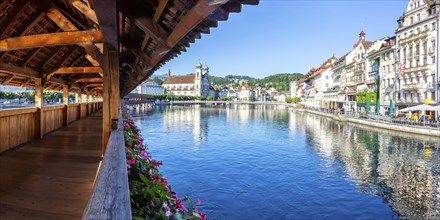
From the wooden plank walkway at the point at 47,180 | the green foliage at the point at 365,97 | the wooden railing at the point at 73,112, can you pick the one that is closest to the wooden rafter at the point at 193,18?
the wooden plank walkway at the point at 47,180

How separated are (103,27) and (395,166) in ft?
64.7

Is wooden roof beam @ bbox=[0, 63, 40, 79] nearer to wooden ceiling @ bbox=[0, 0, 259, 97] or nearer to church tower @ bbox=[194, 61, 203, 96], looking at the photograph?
wooden ceiling @ bbox=[0, 0, 259, 97]

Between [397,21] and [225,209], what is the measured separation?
4307 cm

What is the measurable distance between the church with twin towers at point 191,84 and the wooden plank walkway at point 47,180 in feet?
465

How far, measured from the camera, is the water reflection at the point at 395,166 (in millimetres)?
12613

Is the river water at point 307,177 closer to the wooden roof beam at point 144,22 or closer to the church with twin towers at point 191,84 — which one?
the wooden roof beam at point 144,22

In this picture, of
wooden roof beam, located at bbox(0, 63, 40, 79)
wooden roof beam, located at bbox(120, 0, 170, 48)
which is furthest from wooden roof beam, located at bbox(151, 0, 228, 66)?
wooden roof beam, located at bbox(0, 63, 40, 79)

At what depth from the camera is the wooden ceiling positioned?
313cm

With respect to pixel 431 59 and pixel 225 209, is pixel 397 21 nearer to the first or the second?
pixel 431 59

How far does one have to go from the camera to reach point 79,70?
10.3m

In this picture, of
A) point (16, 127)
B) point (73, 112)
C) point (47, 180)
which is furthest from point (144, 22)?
point (73, 112)

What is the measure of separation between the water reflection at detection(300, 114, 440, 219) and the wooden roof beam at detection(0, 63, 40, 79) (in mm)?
14359

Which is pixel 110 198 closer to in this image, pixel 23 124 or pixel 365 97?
pixel 23 124

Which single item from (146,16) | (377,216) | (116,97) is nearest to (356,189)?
(377,216)
